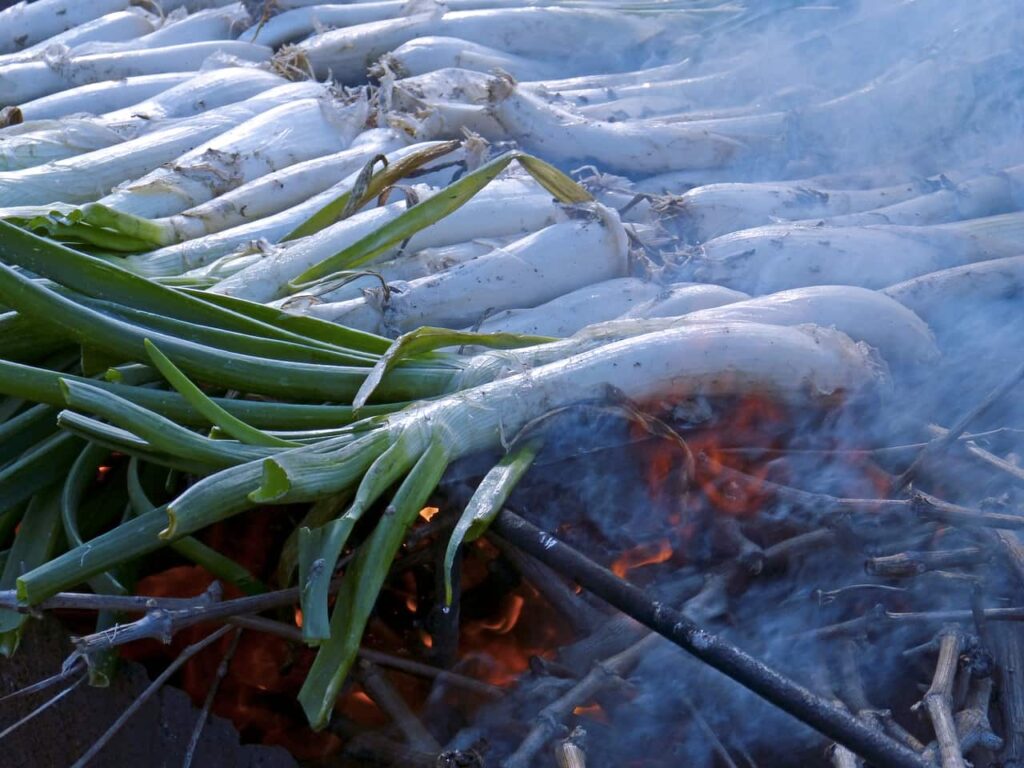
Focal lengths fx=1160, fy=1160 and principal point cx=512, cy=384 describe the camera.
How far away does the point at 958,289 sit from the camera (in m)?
2.67

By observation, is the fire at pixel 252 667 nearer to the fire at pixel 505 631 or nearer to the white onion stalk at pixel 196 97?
the fire at pixel 505 631

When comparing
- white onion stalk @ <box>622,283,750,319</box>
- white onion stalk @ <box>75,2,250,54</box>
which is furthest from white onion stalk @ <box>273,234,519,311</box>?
white onion stalk @ <box>75,2,250,54</box>

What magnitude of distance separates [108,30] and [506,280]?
2.62 meters

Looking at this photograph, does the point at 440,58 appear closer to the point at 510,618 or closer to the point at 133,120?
the point at 133,120

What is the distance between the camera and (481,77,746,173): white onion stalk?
3.26 m

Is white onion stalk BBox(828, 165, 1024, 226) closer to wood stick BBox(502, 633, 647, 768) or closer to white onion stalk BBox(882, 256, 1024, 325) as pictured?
white onion stalk BBox(882, 256, 1024, 325)

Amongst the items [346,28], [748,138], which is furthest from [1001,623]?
[346,28]

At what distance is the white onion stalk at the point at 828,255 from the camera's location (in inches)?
107

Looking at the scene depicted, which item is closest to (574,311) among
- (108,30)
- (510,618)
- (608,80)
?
(510,618)

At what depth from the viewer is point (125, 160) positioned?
3.16m

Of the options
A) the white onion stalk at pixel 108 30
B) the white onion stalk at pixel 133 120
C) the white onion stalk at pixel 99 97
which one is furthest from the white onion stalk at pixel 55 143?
the white onion stalk at pixel 108 30

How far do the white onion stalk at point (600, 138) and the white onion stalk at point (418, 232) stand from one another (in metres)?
0.37

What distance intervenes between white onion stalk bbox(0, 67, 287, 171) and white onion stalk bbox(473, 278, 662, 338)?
147cm

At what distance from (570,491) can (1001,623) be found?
0.76 metres
